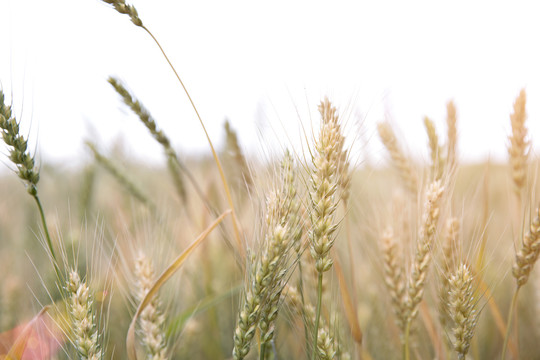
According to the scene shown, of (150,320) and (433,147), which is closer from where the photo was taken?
(150,320)

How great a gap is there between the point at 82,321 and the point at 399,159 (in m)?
1.14

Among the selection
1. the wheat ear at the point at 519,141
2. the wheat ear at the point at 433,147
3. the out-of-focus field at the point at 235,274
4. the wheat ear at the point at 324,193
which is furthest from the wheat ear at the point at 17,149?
the wheat ear at the point at 519,141

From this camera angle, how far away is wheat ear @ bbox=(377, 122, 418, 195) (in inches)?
55.2

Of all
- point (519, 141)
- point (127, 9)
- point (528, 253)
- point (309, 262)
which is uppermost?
point (127, 9)

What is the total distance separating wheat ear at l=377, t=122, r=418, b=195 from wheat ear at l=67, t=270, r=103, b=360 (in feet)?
3.49

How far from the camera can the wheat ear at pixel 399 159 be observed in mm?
1402

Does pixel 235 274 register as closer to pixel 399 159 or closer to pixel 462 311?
pixel 399 159

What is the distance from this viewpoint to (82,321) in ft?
2.65

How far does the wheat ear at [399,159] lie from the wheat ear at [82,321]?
106 cm

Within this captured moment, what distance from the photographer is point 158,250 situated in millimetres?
1237

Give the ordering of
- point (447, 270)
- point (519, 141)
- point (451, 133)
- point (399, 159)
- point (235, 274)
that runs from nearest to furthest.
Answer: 1. point (447, 270)
2. point (519, 141)
3. point (451, 133)
4. point (399, 159)
5. point (235, 274)

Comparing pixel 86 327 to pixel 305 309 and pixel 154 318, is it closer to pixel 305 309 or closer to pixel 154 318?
pixel 154 318

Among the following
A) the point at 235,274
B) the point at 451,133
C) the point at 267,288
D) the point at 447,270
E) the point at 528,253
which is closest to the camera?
the point at 267,288

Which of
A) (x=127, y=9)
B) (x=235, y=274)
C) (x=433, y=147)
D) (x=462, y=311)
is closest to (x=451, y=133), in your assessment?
(x=433, y=147)
